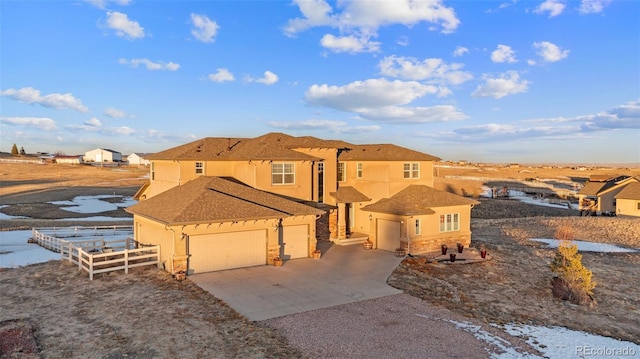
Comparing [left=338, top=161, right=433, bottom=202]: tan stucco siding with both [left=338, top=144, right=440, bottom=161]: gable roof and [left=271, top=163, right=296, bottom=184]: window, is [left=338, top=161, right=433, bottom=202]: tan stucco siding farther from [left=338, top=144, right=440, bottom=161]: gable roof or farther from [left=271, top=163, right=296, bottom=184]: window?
[left=271, top=163, right=296, bottom=184]: window

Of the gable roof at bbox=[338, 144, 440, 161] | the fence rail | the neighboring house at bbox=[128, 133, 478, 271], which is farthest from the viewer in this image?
the gable roof at bbox=[338, 144, 440, 161]

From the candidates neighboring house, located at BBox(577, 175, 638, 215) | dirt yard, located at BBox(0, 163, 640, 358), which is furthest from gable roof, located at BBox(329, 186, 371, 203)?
neighboring house, located at BBox(577, 175, 638, 215)

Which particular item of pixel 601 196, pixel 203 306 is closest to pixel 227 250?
pixel 203 306

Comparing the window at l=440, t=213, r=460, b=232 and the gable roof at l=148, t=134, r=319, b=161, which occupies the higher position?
the gable roof at l=148, t=134, r=319, b=161

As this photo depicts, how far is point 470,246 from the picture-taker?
2570 centimetres

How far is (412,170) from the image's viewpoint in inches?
1056

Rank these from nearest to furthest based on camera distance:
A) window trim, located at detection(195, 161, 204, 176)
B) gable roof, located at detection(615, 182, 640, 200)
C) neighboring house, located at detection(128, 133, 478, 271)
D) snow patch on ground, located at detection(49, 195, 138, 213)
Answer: neighboring house, located at detection(128, 133, 478, 271) < window trim, located at detection(195, 161, 204, 176) < gable roof, located at detection(615, 182, 640, 200) < snow patch on ground, located at detection(49, 195, 138, 213)

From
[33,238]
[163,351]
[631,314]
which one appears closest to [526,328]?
[631,314]

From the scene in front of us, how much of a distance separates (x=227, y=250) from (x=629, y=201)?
45.1m

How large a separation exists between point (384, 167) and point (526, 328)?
14.4m

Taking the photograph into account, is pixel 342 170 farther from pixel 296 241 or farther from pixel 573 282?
pixel 573 282

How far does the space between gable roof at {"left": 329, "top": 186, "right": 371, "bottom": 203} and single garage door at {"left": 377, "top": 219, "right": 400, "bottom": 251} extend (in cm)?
250

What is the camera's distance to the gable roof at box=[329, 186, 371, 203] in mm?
25703

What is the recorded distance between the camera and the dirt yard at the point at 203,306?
1043 cm
